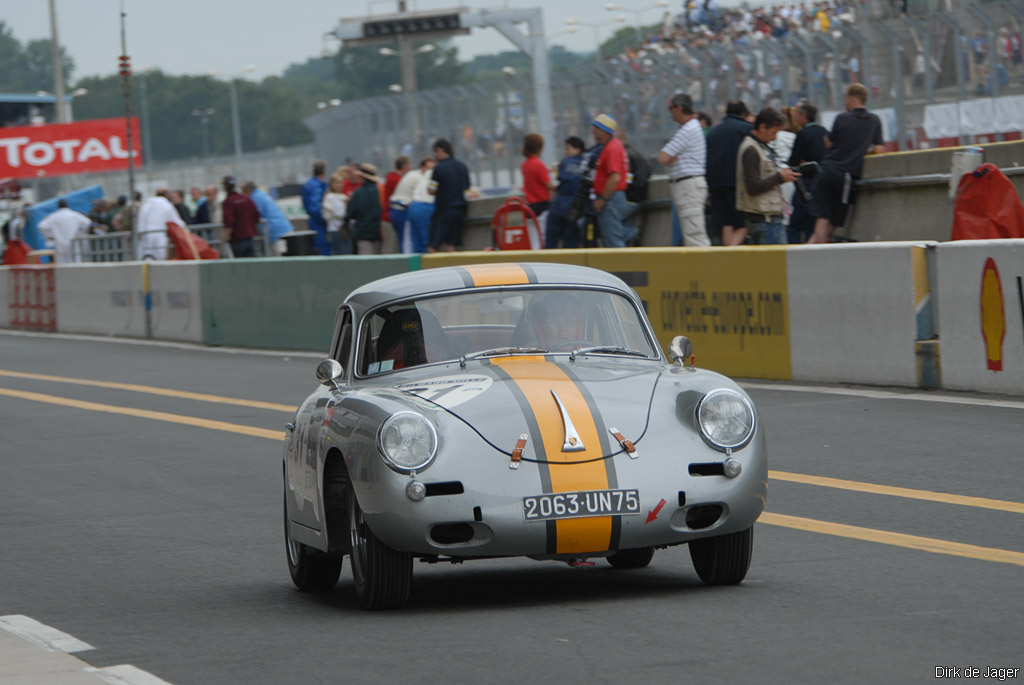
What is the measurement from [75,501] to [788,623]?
5.83 meters

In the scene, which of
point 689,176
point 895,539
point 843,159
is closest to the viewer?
point 895,539

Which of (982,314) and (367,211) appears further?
(367,211)

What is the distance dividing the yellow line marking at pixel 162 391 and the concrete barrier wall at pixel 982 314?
5421 millimetres

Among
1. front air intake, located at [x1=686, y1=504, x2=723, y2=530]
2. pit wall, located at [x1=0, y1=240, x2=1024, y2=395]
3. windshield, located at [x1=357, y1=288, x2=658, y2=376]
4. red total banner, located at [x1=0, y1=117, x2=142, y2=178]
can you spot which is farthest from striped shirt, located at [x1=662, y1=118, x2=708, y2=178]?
Answer: red total banner, located at [x1=0, y1=117, x2=142, y2=178]

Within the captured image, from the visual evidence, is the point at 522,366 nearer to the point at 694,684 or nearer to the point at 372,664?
the point at 372,664

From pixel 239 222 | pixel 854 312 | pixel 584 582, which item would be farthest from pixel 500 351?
pixel 239 222

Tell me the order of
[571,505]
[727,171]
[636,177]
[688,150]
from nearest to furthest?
[571,505], [727,171], [688,150], [636,177]

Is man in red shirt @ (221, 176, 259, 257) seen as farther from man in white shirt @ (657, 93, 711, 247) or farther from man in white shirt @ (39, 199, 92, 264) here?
man in white shirt @ (657, 93, 711, 247)

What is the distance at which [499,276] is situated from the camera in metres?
7.20

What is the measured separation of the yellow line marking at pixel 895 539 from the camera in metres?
6.80

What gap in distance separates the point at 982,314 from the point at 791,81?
44.6 ft

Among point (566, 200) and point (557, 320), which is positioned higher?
point (566, 200)

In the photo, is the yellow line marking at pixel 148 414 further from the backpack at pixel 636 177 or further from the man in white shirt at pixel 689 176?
the backpack at pixel 636 177

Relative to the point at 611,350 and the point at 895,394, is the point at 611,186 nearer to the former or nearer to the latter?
the point at 895,394
